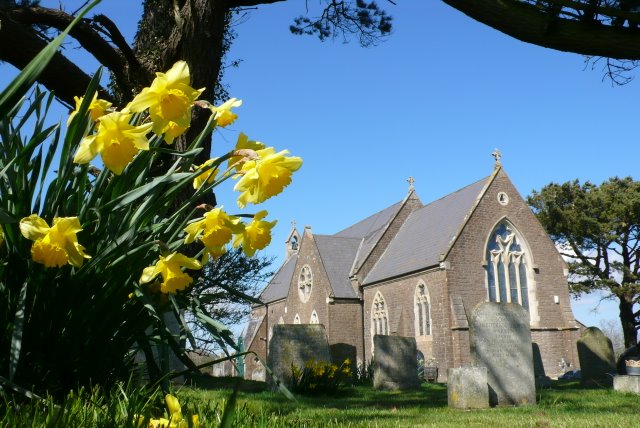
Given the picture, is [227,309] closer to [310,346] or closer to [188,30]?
[310,346]

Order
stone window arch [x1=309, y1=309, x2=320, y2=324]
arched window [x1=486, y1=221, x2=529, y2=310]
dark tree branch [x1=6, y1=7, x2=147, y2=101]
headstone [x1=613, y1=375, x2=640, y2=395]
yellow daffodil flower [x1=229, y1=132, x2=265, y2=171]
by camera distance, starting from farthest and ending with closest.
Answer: stone window arch [x1=309, y1=309, x2=320, y2=324] < arched window [x1=486, y1=221, x2=529, y2=310] < headstone [x1=613, y1=375, x2=640, y2=395] < dark tree branch [x1=6, y1=7, x2=147, y2=101] < yellow daffodil flower [x1=229, y1=132, x2=265, y2=171]

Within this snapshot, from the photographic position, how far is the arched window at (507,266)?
83.6 ft

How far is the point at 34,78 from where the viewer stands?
4.00 ft

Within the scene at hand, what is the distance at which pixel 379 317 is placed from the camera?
28078 millimetres

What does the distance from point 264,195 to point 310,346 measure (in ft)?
33.3

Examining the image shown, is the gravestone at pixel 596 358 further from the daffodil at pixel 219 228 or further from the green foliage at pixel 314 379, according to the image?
the daffodil at pixel 219 228

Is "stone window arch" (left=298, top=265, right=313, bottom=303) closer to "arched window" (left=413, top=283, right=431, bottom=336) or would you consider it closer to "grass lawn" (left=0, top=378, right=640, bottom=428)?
"arched window" (left=413, top=283, right=431, bottom=336)

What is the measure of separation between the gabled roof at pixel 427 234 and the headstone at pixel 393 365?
1118 centimetres

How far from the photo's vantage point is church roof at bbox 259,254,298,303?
125 feet

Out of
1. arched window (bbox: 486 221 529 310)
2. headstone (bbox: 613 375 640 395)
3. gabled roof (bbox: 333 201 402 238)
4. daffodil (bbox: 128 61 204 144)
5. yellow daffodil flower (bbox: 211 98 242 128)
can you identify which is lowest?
headstone (bbox: 613 375 640 395)

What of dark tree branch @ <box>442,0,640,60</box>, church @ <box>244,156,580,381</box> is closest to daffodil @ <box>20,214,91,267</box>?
dark tree branch @ <box>442,0,640,60</box>

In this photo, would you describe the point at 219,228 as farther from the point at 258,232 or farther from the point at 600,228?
the point at 600,228

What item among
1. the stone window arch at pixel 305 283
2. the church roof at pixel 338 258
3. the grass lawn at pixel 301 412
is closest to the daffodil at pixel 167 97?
the grass lawn at pixel 301 412

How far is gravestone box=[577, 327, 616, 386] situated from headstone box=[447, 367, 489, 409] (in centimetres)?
801
